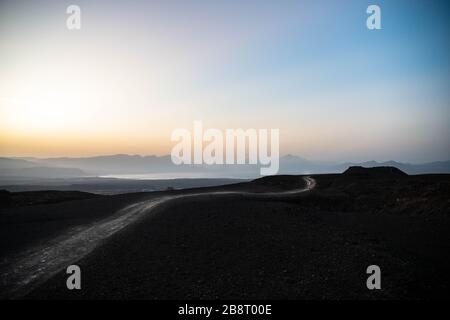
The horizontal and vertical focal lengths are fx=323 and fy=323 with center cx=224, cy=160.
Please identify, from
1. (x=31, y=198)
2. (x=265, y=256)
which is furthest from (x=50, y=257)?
(x=31, y=198)

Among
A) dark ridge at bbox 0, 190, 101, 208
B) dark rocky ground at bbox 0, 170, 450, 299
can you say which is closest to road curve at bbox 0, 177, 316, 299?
dark rocky ground at bbox 0, 170, 450, 299

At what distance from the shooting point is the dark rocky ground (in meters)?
11.2

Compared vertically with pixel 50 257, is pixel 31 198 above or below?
above

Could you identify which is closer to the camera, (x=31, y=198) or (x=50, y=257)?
(x=50, y=257)

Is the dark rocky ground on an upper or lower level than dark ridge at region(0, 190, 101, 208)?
lower

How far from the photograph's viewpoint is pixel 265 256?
14.8 metres

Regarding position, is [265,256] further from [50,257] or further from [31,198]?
[31,198]

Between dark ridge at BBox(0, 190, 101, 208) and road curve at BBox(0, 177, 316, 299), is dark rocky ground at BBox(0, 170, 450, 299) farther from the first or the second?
dark ridge at BBox(0, 190, 101, 208)

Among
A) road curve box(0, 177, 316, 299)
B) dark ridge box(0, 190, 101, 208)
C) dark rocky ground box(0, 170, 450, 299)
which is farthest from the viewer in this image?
dark ridge box(0, 190, 101, 208)

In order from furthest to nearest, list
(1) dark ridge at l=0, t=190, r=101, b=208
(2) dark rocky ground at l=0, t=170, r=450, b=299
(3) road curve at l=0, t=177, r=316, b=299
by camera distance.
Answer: (1) dark ridge at l=0, t=190, r=101, b=208, (3) road curve at l=0, t=177, r=316, b=299, (2) dark rocky ground at l=0, t=170, r=450, b=299

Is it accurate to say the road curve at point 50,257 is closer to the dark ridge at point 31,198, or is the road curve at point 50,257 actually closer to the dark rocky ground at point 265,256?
the dark rocky ground at point 265,256

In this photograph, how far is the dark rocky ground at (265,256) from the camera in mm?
11156
